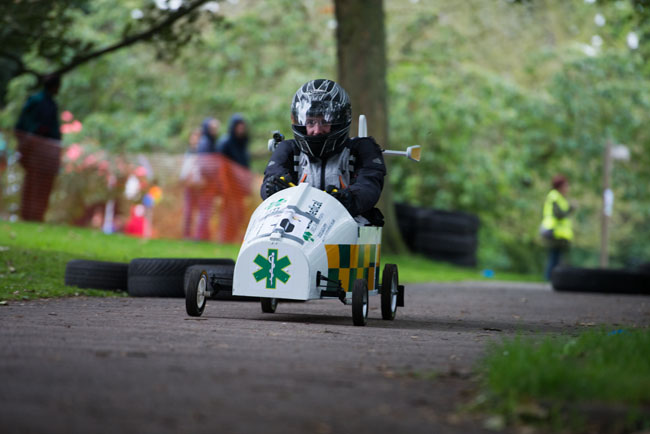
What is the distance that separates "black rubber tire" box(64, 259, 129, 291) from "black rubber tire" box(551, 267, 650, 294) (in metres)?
8.72

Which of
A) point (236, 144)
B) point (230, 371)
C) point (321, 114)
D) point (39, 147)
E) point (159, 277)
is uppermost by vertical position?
point (236, 144)

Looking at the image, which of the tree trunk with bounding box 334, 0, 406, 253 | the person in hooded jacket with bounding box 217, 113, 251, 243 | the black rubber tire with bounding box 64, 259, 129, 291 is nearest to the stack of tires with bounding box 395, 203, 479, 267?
the tree trunk with bounding box 334, 0, 406, 253

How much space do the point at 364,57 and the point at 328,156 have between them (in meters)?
12.3

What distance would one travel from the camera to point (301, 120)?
9219 mm

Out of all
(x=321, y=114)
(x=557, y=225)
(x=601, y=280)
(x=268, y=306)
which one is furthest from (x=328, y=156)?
(x=557, y=225)

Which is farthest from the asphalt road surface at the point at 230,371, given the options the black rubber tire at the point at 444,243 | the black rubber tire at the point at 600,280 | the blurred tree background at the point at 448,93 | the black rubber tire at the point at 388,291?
the blurred tree background at the point at 448,93

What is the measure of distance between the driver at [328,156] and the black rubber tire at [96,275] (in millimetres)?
2872

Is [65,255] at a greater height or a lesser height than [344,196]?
lesser

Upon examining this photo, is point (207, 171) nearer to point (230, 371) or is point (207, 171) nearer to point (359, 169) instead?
point (359, 169)

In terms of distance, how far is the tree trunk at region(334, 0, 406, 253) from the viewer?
836 inches

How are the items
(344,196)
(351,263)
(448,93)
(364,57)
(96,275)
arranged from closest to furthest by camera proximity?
1. (351,263)
2. (344,196)
3. (96,275)
4. (364,57)
5. (448,93)

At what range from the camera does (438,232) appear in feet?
80.5

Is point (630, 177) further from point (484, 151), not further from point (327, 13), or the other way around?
point (327, 13)

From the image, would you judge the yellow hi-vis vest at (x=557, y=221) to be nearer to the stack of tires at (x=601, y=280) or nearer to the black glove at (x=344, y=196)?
the stack of tires at (x=601, y=280)
